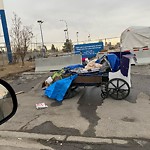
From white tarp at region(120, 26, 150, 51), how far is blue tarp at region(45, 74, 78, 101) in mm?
12798

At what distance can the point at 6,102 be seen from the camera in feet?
8.06

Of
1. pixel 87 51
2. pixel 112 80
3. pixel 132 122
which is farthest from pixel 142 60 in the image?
pixel 132 122

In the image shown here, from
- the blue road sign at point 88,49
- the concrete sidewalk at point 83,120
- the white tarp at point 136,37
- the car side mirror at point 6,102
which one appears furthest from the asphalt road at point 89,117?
the blue road sign at point 88,49

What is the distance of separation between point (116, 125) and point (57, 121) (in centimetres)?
141

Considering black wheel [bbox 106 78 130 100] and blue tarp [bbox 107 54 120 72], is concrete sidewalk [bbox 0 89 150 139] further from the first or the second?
blue tarp [bbox 107 54 120 72]

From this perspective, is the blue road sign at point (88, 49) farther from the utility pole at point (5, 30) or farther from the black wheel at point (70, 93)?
the black wheel at point (70, 93)

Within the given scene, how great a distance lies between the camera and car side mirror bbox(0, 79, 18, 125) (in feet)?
7.88

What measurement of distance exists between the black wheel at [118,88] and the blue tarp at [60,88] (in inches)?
47.0

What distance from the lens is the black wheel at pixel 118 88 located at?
22.7 ft

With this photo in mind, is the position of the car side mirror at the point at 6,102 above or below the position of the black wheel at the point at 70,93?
above

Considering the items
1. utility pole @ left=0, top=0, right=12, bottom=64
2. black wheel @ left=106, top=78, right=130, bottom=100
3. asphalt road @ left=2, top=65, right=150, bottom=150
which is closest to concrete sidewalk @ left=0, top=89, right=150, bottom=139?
asphalt road @ left=2, top=65, right=150, bottom=150

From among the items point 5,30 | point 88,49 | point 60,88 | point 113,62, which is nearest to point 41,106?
point 60,88

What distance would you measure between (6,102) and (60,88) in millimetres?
4745

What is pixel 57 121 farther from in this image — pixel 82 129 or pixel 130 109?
pixel 130 109
